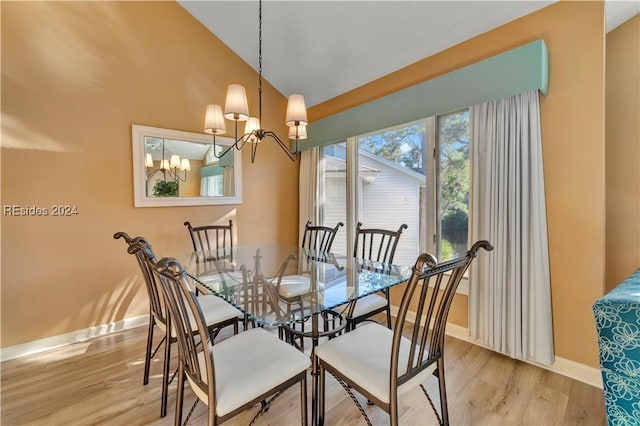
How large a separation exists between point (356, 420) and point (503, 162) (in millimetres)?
2034

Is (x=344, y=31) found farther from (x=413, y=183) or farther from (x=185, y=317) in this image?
(x=185, y=317)

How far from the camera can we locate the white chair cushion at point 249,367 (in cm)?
117

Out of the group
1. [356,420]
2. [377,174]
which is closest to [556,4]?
[377,174]

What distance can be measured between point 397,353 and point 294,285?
2.72 ft

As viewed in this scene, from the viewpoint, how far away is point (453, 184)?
8.49 feet

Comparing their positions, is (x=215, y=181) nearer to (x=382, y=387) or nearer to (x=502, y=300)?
(x=382, y=387)

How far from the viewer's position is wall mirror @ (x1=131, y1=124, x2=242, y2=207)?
2.87m

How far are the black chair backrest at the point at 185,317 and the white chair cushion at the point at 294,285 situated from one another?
22.1 inches

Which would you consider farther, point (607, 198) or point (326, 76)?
point (326, 76)

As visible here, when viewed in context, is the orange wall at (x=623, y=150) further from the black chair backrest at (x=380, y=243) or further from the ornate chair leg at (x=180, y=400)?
the ornate chair leg at (x=180, y=400)

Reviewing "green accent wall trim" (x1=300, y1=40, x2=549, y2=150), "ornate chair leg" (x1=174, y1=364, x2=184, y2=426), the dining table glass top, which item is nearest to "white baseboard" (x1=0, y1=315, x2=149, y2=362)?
the dining table glass top

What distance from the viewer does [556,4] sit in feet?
6.55

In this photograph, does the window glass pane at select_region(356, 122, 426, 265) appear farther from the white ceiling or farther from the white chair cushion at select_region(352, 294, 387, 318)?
the white chair cushion at select_region(352, 294, 387, 318)

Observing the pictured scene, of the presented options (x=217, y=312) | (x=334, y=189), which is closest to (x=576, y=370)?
(x=217, y=312)
